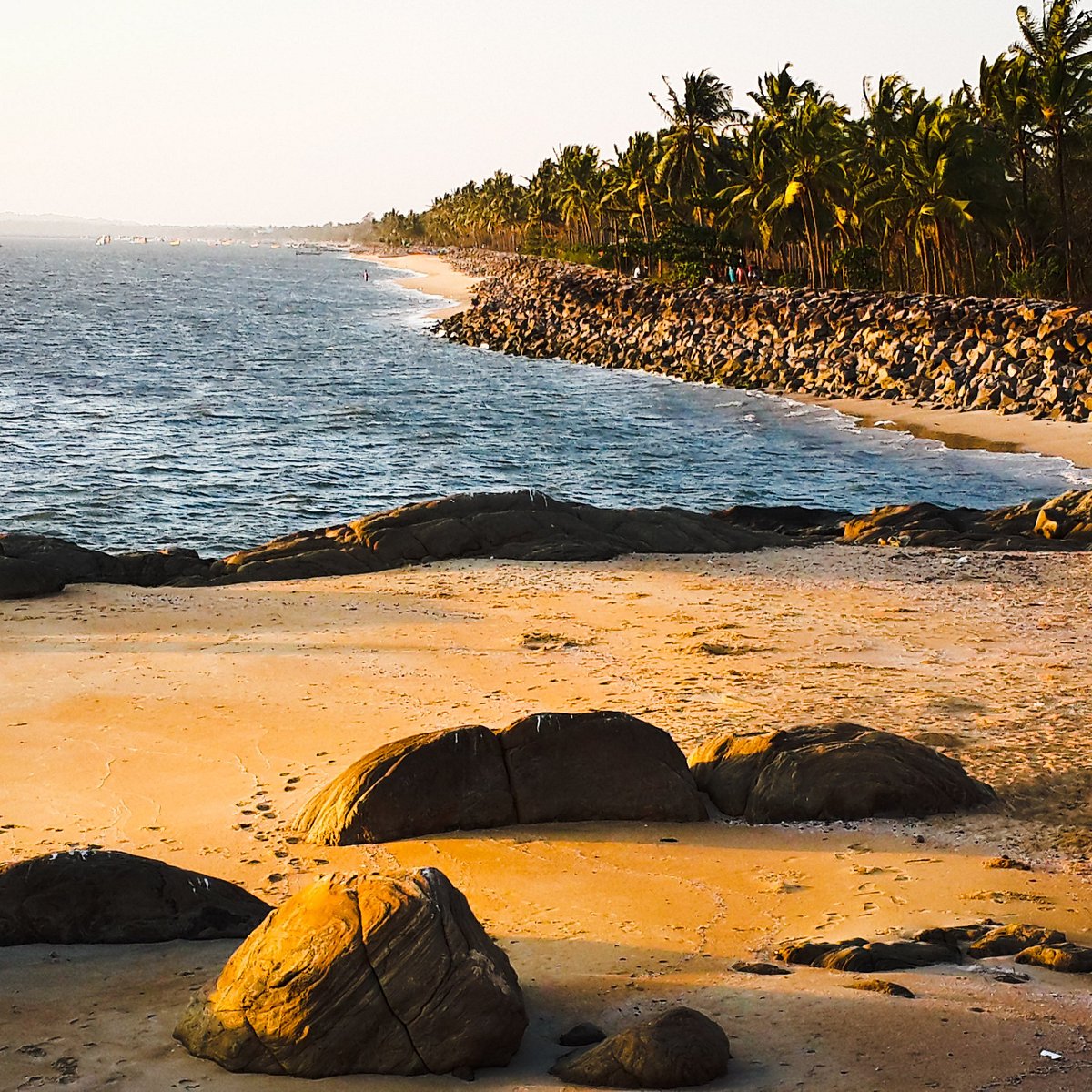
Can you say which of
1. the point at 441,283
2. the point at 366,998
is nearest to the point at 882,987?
the point at 366,998

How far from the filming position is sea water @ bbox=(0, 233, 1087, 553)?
3231 cm

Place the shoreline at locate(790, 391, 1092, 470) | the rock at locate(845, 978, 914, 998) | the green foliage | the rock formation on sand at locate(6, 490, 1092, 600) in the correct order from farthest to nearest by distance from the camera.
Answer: the green foliage < the shoreline at locate(790, 391, 1092, 470) < the rock formation on sand at locate(6, 490, 1092, 600) < the rock at locate(845, 978, 914, 998)

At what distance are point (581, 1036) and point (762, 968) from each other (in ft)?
4.69

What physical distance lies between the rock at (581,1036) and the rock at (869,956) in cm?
163

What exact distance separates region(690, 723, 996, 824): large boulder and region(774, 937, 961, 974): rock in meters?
2.58

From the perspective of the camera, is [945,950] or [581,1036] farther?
[945,950]

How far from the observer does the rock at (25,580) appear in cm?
1992

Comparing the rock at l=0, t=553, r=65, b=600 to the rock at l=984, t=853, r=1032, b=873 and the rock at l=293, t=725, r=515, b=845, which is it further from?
the rock at l=984, t=853, r=1032, b=873

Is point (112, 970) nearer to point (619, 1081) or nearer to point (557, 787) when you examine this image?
point (619, 1081)

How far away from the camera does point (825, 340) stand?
5472cm

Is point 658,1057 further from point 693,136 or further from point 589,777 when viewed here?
point 693,136

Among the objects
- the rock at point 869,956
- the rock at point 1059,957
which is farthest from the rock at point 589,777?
the rock at point 1059,957

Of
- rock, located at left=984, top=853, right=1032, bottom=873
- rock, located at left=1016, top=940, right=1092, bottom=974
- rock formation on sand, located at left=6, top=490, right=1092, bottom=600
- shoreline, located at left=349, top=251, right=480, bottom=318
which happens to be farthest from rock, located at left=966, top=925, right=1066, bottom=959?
shoreline, located at left=349, top=251, right=480, bottom=318

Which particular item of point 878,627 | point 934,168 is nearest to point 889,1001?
point 878,627
